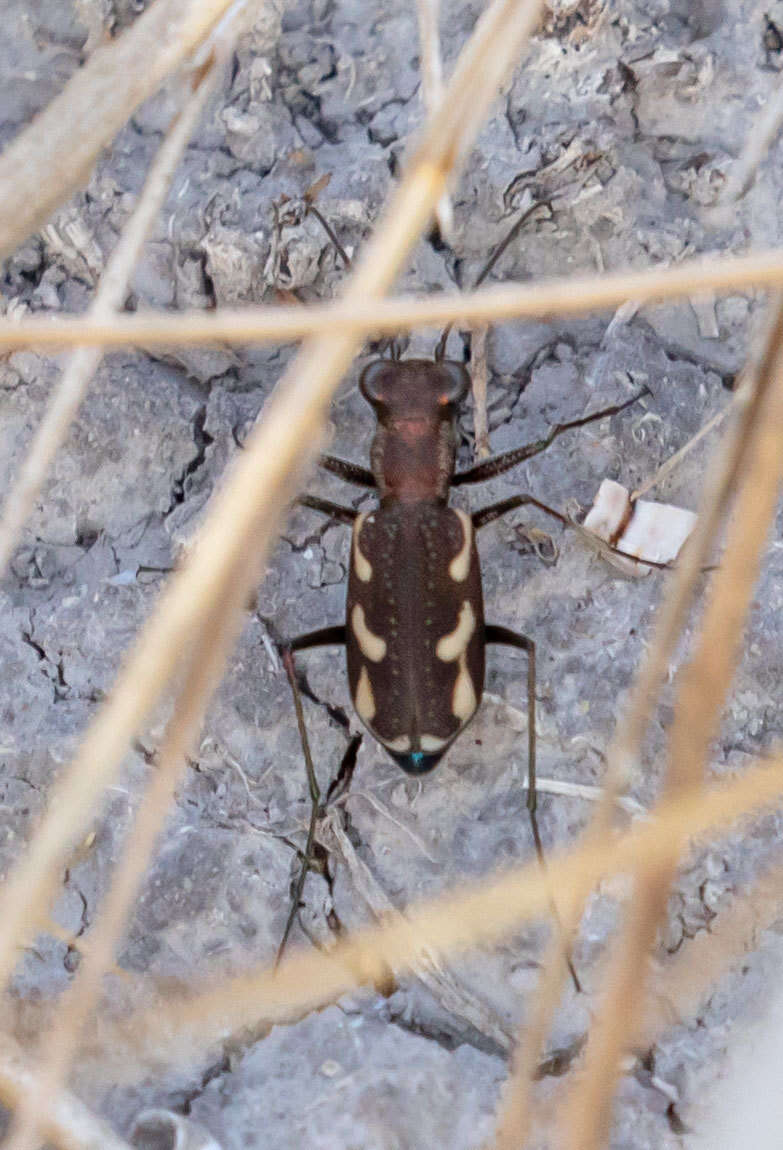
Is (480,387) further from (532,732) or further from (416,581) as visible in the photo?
(532,732)

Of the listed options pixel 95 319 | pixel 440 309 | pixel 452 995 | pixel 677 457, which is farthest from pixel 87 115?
pixel 452 995

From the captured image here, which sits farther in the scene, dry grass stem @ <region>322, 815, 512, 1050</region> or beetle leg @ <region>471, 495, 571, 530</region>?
beetle leg @ <region>471, 495, 571, 530</region>

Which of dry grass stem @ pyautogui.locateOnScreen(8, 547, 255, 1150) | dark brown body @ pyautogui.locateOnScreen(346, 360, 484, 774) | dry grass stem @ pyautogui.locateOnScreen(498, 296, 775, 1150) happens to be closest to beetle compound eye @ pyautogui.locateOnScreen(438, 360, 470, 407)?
dark brown body @ pyautogui.locateOnScreen(346, 360, 484, 774)

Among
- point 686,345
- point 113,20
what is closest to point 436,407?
point 686,345

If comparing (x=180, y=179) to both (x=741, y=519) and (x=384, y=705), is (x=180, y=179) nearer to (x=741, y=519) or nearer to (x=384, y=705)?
(x=384, y=705)

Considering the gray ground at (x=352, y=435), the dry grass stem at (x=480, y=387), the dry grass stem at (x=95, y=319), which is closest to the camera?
the dry grass stem at (x=95, y=319)

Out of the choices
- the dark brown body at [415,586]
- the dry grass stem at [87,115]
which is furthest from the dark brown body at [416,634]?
the dry grass stem at [87,115]

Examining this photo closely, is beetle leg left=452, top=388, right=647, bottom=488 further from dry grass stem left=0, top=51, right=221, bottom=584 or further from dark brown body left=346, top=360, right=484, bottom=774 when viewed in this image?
dry grass stem left=0, top=51, right=221, bottom=584

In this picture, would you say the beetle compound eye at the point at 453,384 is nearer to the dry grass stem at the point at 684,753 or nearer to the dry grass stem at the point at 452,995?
the dry grass stem at the point at 452,995
